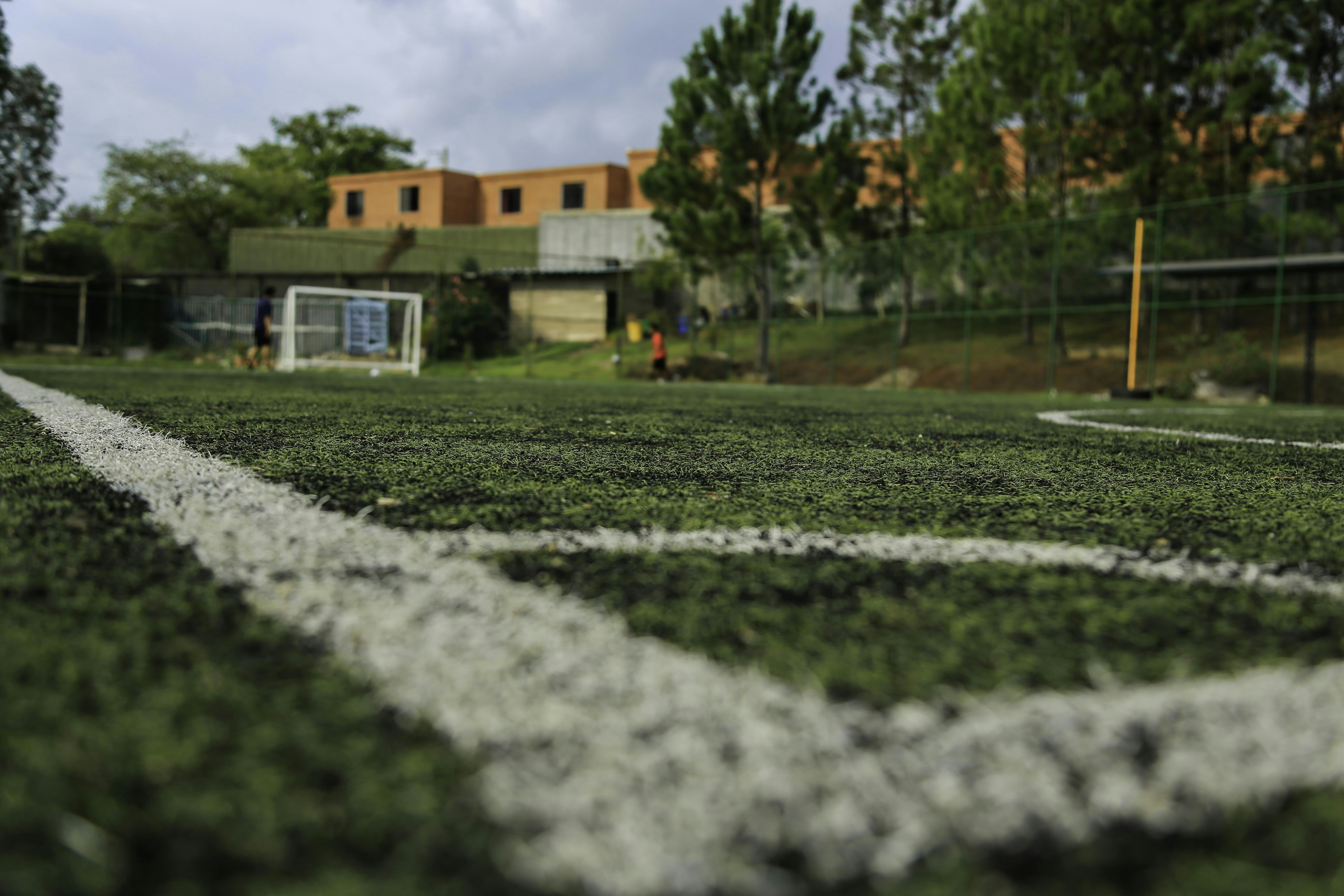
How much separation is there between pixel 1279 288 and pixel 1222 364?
1125 millimetres

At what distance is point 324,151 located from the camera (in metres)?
43.6

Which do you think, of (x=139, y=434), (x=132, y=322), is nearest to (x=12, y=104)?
(x=132, y=322)

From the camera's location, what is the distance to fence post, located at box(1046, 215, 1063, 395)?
44.2ft

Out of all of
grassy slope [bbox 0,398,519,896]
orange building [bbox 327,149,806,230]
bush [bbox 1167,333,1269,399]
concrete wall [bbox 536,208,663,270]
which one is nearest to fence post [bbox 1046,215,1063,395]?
bush [bbox 1167,333,1269,399]

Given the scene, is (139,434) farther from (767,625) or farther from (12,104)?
(12,104)

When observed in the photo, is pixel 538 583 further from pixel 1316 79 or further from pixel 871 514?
pixel 1316 79

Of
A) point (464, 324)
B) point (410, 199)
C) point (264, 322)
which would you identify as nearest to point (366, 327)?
point (464, 324)

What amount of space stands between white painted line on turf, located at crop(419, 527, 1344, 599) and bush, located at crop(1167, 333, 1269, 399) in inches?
485

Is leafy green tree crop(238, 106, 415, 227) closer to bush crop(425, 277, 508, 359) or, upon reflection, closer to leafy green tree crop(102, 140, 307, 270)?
leafy green tree crop(102, 140, 307, 270)

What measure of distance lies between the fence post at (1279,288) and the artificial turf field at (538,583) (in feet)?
34.9

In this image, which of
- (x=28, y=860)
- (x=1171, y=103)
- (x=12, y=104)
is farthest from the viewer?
(x=12, y=104)

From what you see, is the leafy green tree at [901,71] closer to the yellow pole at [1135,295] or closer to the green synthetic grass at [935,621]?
the yellow pole at [1135,295]

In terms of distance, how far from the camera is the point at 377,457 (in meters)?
2.35

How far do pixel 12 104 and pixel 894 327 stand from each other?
113 ft
